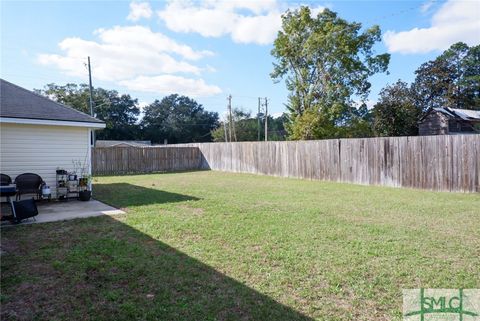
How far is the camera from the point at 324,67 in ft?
78.4

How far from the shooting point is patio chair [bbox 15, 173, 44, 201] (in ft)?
23.8

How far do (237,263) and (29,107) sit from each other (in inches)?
295

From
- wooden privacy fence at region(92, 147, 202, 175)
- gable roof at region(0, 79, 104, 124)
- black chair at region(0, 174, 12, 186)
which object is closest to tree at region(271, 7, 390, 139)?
wooden privacy fence at region(92, 147, 202, 175)

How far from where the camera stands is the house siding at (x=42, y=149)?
304 inches

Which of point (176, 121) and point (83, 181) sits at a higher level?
point (176, 121)

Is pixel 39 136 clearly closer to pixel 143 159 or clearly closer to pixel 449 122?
pixel 143 159

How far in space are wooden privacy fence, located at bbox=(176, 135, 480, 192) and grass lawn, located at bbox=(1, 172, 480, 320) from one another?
3.03 meters

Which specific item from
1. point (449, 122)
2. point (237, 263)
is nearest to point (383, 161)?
point (237, 263)

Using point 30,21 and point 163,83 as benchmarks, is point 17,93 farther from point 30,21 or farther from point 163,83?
point 163,83

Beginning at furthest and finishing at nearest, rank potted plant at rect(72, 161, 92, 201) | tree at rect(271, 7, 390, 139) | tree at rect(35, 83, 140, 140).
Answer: tree at rect(35, 83, 140, 140) < tree at rect(271, 7, 390, 139) < potted plant at rect(72, 161, 92, 201)

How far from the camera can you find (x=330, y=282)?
3156 millimetres

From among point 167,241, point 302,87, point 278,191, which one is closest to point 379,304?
point 167,241

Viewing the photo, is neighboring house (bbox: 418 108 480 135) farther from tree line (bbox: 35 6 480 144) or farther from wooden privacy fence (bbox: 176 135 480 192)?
wooden privacy fence (bbox: 176 135 480 192)

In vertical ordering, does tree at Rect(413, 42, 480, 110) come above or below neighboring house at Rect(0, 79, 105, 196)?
above
